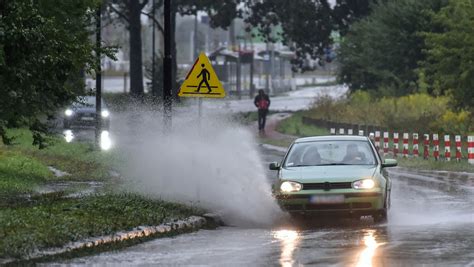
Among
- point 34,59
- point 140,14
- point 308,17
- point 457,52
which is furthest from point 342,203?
point 140,14

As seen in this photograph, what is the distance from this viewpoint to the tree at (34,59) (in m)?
20.0

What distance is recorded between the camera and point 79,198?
21859mm

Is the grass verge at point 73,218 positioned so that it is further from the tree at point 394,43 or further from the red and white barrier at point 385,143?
the tree at point 394,43

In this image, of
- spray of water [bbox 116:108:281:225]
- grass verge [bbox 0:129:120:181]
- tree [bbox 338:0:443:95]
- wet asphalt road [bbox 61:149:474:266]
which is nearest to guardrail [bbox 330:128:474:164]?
grass verge [bbox 0:129:120:181]

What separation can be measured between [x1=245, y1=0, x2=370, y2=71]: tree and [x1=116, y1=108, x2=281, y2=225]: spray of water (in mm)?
43718

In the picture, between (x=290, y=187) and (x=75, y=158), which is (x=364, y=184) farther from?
(x=75, y=158)

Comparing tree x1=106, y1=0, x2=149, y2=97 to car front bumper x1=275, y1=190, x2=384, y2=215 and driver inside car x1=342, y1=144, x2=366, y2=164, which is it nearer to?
driver inside car x1=342, y1=144, x2=366, y2=164

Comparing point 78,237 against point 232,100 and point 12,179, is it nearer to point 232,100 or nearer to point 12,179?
point 12,179

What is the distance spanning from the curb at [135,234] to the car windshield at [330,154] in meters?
1.75

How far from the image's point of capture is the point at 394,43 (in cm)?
5772

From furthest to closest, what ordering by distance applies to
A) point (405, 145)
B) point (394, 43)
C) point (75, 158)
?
1. point (394, 43)
2. point (405, 145)
3. point (75, 158)

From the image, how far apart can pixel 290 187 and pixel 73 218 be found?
3739mm

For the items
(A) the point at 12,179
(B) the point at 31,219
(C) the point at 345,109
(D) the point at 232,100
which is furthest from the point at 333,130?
(D) the point at 232,100

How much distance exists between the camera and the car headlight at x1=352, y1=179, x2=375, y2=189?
64.0ft
